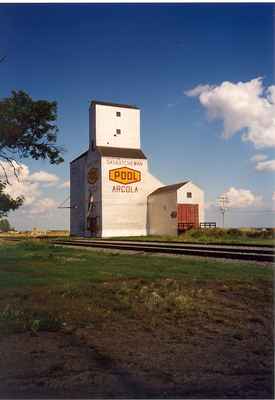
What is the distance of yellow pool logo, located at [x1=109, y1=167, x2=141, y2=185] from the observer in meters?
43.5

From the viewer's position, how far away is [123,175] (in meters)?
43.9

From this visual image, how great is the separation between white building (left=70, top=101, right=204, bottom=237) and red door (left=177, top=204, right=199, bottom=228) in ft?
0.34

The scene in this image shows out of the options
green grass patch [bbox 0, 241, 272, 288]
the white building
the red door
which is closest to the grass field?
green grass patch [bbox 0, 241, 272, 288]

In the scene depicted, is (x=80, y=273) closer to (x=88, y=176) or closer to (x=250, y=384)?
(x=250, y=384)

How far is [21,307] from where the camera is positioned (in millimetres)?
6270

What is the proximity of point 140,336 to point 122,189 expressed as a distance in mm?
39010

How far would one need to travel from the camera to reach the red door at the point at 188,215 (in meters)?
39.9

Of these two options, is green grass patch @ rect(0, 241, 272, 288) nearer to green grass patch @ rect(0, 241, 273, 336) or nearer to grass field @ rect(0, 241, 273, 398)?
green grass patch @ rect(0, 241, 273, 336)

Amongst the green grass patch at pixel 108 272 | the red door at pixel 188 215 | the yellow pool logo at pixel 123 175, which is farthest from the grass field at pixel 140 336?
the yellow pool logo at pixel 123 175

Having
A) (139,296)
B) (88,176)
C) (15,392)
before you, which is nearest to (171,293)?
(139,296)

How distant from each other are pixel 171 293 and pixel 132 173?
37.6m

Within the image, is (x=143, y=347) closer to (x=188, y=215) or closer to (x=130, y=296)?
(x=130, y=296)

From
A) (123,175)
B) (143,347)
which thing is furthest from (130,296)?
(123,175)

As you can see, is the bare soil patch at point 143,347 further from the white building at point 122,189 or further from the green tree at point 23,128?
the white building at point 122,189
